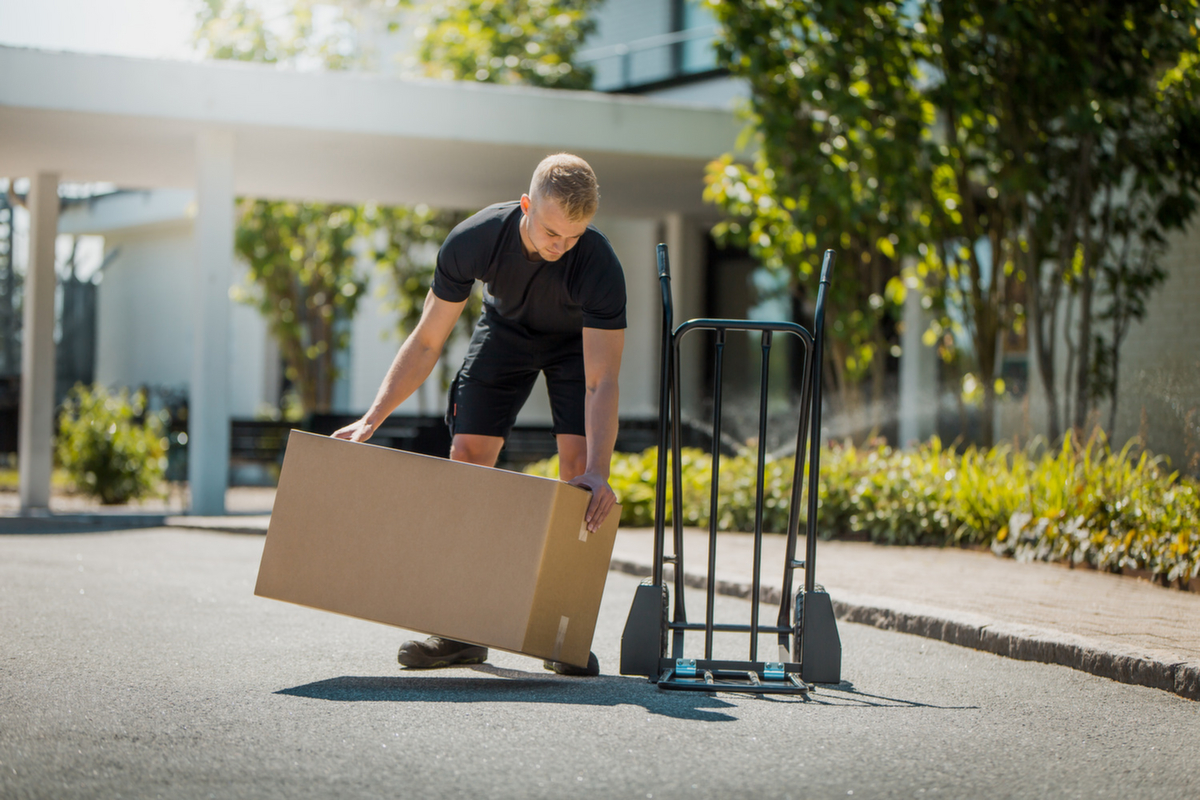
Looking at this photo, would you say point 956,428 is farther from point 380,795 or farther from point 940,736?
point 380,795

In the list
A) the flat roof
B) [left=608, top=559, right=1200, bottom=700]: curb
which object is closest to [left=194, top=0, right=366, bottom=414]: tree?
the flat roof

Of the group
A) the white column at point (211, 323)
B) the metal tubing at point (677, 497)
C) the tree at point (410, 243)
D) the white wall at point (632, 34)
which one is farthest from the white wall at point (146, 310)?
the metal tubing at point (677, 497)

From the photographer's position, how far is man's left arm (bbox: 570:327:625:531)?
3748 mm

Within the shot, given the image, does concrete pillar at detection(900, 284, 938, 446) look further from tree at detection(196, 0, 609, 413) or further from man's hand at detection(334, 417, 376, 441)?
man's hand at detection(334, 417, 376, 441)

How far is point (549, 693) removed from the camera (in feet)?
12.1

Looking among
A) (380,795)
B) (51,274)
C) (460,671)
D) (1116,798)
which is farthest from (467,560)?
(51,274)

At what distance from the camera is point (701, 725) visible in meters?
3.28

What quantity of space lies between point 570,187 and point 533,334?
77 cm

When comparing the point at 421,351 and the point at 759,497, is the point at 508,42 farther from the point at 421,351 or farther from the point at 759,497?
the point at 759,497

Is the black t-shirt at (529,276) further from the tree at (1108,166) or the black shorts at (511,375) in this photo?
the tree at (1108,166)

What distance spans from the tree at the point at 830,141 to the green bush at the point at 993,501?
166cm

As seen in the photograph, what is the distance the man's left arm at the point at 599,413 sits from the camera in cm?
375

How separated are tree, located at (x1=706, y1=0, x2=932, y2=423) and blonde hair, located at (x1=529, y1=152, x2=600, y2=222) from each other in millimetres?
6119

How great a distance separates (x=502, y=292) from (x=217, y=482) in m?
6.89
